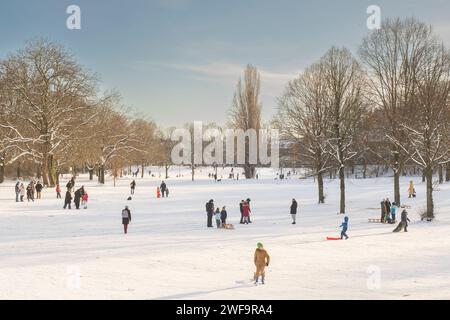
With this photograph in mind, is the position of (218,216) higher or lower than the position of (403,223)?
higher

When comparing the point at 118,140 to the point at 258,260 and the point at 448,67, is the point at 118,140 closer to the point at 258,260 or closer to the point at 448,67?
the point at 448,67

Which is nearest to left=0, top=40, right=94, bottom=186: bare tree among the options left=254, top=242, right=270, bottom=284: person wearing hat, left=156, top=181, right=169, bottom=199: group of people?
left=156, top=181, right=169, bottom=199: group of people

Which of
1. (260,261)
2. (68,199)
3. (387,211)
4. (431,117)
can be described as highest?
(431,117)

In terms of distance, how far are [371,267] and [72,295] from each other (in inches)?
374

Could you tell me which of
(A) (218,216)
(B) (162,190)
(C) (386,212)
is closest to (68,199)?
(B) (162,190)

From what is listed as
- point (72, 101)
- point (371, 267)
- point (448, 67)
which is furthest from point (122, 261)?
point (72, 101)

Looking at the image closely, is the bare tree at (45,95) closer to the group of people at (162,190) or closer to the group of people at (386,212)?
the group of people at (162,190)

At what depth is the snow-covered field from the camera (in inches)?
492

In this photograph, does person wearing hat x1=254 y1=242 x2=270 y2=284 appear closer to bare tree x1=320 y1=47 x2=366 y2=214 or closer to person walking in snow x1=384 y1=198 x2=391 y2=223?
person walking in snow x1=384 y1=198 x2=391 y2=223

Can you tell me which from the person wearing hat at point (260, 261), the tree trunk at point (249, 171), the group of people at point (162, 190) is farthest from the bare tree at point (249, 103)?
the person wearing hat at point (260, 261)

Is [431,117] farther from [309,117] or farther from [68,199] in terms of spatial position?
[68,199]

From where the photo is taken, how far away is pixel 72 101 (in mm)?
46406

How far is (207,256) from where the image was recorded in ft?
55.8

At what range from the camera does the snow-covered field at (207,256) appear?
12500 millimetres
